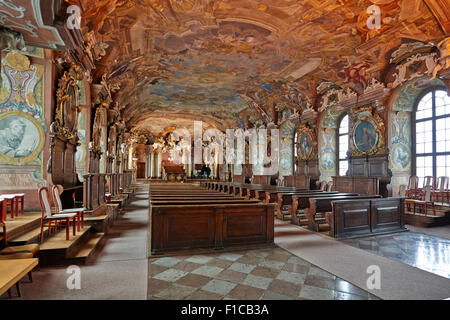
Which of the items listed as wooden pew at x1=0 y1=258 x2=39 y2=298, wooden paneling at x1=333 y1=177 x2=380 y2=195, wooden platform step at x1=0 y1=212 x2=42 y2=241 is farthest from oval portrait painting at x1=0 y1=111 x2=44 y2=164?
wooden paneling at x1=333 y1=177 x2=380 y2=195

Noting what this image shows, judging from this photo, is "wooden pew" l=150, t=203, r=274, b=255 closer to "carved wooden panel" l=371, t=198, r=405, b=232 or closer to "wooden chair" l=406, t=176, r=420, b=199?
"carved wooden panel" l=371, t=198, r=405, b=232

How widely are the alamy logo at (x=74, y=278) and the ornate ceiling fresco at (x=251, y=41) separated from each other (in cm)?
330

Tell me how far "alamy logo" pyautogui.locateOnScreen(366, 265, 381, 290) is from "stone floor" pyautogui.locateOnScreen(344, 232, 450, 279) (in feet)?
2.48

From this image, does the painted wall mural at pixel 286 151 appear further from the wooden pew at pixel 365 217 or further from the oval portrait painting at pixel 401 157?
the wooden pew at pixel 365 217

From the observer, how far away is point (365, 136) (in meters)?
10.3

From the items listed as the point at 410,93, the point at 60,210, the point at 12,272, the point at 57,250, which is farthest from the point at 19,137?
the point at 410,93

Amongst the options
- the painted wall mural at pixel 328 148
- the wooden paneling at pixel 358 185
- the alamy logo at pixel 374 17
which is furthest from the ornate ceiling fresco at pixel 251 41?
the wooden paneling at pixel 358 185

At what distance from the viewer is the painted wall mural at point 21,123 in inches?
206

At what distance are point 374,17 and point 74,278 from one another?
380 inches

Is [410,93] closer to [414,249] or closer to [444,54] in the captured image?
[444,54]

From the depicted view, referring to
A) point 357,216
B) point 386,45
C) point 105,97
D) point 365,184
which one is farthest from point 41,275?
point 386,45

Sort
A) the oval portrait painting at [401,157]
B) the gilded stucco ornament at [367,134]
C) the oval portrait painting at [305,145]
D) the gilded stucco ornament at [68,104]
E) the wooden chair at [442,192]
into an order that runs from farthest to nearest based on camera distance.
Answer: the oval portrait painting at [305,145] < the gilded stucco ornament at [367,134] < the oval portrait painting at [401,157] < the wooden chair at [442,192] < the gilded stucco ornament at [68,104]

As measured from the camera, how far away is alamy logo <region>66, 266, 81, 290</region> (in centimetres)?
292
